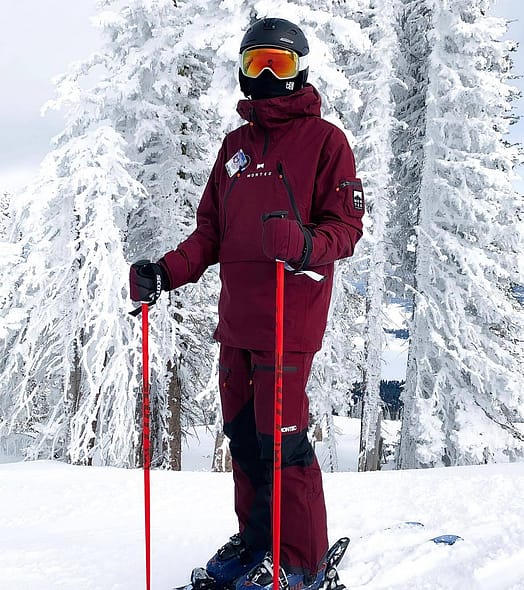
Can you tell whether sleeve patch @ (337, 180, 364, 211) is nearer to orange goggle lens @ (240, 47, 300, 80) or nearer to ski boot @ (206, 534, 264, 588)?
orange goggle lens @ (240, 47, 300, 80)

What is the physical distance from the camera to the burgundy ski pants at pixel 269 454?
8.97 feet

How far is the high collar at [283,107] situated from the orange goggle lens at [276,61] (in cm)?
11

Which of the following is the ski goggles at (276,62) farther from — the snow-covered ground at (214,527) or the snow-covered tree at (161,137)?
the snow-covered tree at (161,137)

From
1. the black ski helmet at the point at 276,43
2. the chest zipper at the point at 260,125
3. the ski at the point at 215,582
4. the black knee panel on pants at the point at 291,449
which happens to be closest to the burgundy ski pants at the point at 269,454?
the black knee panel on pants at the point at 291,449

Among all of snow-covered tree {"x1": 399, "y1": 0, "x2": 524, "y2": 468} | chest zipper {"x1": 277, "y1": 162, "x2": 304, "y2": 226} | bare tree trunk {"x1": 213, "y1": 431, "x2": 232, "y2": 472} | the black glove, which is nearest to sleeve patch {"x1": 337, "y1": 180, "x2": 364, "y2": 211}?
chest zipper {"x1": 277, "y1": 162, "x2": 304, "y2": 226}

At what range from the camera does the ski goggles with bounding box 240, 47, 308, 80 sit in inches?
111

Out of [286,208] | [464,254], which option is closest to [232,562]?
[286,208]

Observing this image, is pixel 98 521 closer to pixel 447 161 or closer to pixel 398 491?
pixel 398 491

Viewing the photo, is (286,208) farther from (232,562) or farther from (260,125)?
(232,562)

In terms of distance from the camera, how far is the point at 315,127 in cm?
284

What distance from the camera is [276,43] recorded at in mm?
2783

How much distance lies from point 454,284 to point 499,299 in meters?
1.09

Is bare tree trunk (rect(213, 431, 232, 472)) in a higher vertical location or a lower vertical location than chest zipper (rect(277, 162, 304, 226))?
lower

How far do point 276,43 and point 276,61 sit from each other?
0.27ft
